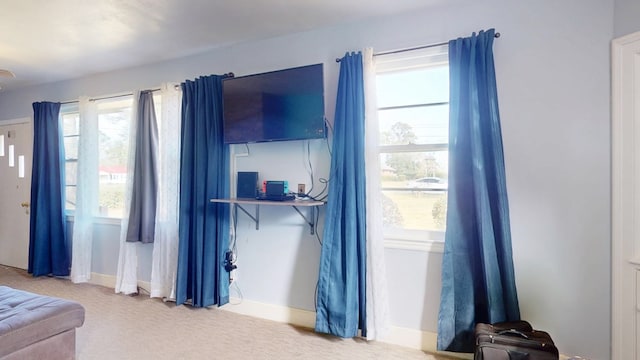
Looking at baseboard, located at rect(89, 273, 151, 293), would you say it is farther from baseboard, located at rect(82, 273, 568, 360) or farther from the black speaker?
the black speaker

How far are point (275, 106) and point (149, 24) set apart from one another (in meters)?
1.13

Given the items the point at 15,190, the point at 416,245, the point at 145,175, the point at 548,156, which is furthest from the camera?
the point at 15,190

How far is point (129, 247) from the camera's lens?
3406 millimetres

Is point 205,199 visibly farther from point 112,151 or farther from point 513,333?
point 513,333

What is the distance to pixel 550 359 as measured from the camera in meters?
1.68

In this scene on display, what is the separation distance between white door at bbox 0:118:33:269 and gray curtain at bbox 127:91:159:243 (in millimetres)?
2083

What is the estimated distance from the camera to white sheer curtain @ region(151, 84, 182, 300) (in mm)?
3178

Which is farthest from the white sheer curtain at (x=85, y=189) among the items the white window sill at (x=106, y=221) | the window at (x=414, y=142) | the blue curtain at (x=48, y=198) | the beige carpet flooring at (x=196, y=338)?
the window at (x=414, y=142)

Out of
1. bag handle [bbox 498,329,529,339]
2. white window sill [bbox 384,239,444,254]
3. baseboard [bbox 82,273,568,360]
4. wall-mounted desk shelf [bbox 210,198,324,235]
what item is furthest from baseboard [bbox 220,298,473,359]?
wall-mounted desk shelf [bbox 210,198,324,235]

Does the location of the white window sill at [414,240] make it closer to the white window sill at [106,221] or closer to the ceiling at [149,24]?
the ceiling at [149,24]

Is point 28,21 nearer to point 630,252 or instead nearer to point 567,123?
point 567,123

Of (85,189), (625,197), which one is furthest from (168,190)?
(625,197)

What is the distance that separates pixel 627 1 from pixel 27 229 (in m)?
6.28

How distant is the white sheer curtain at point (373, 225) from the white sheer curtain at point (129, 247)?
8.03 ft
